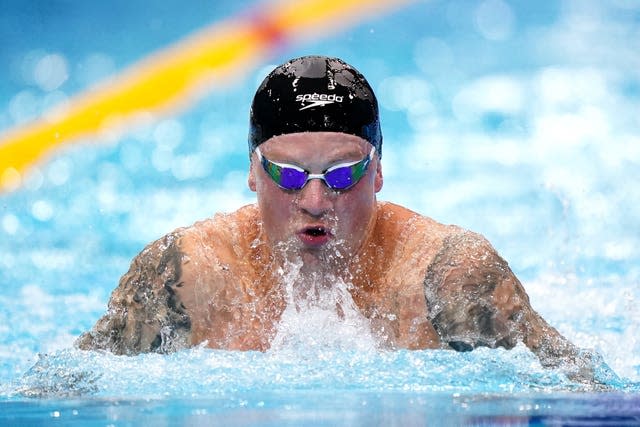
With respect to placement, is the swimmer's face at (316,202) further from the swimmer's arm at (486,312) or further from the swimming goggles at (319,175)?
the swimmer's arm at (486,312)

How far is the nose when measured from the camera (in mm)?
4215

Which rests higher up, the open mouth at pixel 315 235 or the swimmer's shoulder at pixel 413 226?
the swimmer's shoulder at pixel 413 226

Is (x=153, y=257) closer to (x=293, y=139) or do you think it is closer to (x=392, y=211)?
A: (x=293, y=139)

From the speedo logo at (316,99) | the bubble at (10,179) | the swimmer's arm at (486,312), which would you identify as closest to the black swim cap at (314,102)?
the speedo logo at (316,99)

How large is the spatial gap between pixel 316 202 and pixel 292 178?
167 mm

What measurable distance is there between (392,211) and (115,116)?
6.54 meters

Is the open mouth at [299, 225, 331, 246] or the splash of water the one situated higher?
the open mouth at [299, 225, 331, 246]

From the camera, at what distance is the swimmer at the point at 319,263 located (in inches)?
163

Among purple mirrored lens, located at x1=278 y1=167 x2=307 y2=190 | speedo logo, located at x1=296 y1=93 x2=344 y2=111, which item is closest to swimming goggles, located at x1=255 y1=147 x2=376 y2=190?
purple mirrored lens, located at x1=278 y1=167 x2=307 y2=190

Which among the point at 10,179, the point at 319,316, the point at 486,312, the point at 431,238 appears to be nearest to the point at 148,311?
the point at 319,316

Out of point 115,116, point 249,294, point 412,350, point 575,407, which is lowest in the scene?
point 575,407

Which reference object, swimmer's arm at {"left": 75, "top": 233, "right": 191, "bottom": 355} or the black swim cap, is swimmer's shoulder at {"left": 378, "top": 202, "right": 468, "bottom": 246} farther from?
swimmer's arm at {"left": 75, "top": 233, "right": 191, "bottom": 355}

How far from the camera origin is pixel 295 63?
466cm

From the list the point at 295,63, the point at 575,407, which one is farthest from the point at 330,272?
the point at 575,407
